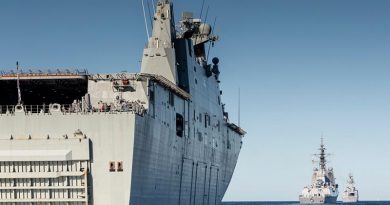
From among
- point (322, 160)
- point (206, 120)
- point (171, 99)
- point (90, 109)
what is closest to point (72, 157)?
point (90, 109)

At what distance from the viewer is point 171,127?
1730 inches

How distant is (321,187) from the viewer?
19212 centimetres

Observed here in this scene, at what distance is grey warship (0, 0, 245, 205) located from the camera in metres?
36.7

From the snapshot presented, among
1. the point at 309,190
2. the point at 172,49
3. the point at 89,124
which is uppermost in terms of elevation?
the point at 172,49

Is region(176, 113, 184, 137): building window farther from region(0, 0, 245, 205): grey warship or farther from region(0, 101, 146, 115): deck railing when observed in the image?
region(0, 101, 146, 115): deck railing

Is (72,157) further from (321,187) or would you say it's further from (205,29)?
(321,187)

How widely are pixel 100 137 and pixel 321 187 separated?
161832 millimetres

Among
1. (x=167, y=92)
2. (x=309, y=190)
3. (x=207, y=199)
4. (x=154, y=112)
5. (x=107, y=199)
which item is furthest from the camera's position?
(x=309, y=190)

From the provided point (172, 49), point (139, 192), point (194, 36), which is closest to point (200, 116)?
point (172, 49)

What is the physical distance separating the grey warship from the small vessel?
145986mm

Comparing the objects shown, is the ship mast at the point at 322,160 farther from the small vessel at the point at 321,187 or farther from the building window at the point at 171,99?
the building window at the point at 171,99

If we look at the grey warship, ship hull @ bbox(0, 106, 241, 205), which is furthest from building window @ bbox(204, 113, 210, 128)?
ship hull @ bbox(0, 106, 241, 205)

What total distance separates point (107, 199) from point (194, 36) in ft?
84.7

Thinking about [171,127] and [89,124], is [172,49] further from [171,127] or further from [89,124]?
[89,124]
